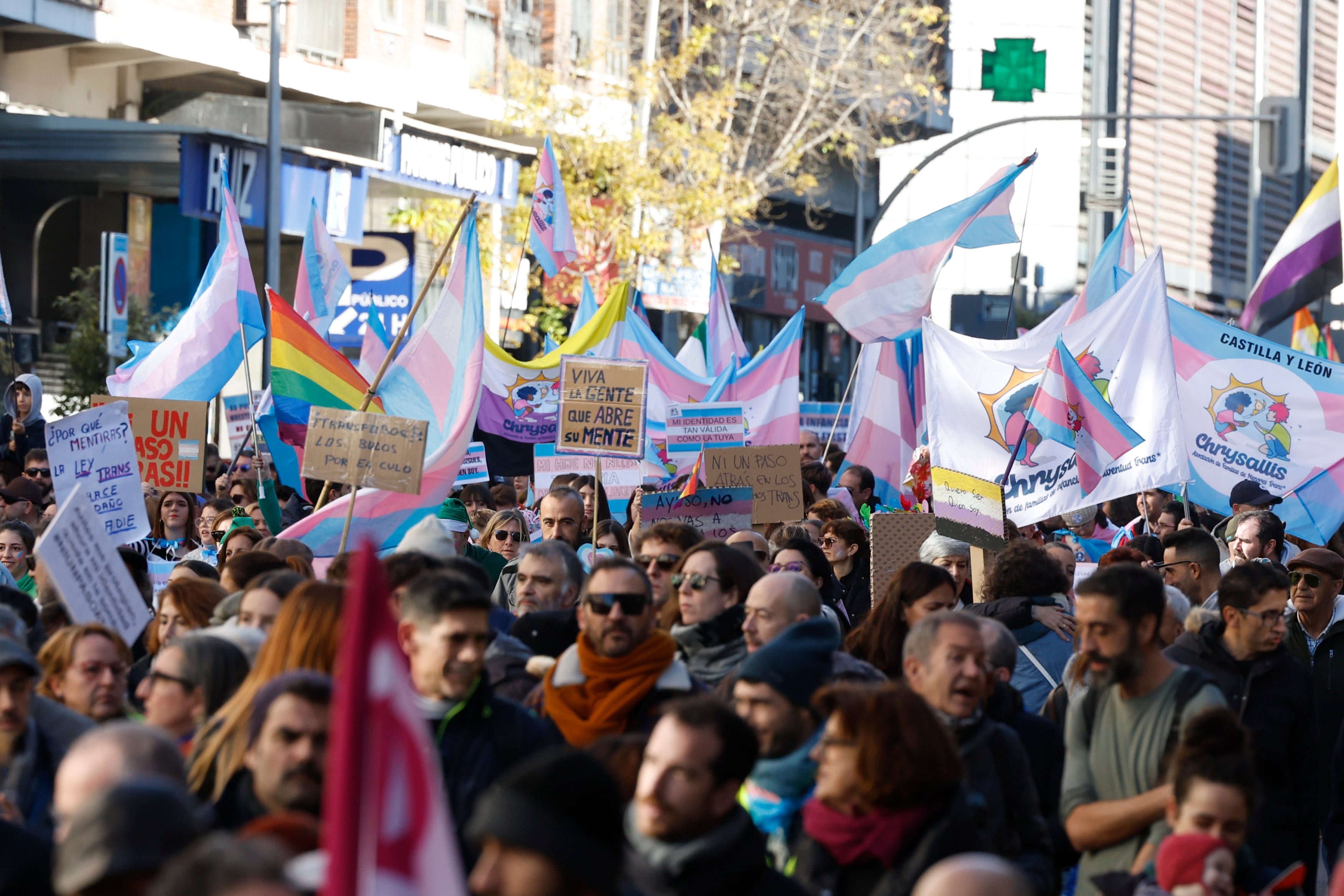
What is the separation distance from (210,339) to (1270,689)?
8654 mm

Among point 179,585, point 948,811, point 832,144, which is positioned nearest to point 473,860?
point 948,811

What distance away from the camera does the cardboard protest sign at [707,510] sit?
32.3 feet

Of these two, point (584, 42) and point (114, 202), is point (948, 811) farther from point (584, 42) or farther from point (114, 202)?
point (584, 42)

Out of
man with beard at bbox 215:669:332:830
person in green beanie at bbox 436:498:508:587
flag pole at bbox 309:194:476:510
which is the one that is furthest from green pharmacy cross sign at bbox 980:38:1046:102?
man with beard at bbox 215:669:332:830

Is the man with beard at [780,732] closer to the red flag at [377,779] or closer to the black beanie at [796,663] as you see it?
the black beanie at [796,663]

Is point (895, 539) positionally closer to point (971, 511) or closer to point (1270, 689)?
point (971, 511)

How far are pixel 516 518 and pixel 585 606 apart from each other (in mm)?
4463

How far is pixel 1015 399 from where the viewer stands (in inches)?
442

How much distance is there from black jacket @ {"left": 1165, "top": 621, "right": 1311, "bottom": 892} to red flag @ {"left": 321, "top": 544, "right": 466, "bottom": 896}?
158 inches

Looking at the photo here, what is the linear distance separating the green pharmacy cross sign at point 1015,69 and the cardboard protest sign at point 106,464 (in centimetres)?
1203

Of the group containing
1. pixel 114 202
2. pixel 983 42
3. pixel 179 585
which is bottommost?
pixel 179 585

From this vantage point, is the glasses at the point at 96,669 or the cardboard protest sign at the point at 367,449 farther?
the cardboard protest sign at the point at 367,449

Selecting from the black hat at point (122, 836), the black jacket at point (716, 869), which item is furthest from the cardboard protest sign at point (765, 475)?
the black hat at point (122, 836)

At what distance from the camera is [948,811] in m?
4.20
